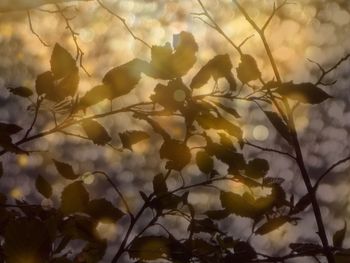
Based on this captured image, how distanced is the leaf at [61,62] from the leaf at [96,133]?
6.3 inches

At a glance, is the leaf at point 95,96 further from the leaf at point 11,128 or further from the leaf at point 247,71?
the leaf at point 247,71

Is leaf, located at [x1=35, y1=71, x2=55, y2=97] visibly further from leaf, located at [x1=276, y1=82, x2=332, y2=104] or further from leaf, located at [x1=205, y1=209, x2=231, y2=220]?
leaf, located at [x1=205, y1=209, x2=231, y2=220]

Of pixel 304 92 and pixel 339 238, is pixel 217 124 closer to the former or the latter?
pixel 304 92

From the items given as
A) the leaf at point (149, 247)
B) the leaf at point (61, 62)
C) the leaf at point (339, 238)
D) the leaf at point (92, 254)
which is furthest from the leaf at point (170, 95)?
the leaf at point (339, 238)

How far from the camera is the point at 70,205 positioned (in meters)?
1.38

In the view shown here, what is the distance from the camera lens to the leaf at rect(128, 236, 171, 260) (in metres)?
1.53

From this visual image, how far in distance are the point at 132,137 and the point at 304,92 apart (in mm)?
524

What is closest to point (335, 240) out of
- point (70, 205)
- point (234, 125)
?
point (234, 125)

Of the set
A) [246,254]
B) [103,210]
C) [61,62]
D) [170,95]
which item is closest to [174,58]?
[170,95]

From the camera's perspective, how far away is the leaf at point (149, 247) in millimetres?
1527

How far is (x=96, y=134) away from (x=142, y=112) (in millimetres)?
148

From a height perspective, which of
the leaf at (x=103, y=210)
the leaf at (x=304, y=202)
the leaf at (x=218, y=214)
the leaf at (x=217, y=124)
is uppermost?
the leaf at (x=217, y=124)

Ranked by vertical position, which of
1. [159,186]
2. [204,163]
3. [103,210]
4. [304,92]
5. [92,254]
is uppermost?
[304,92]

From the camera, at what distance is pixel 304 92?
126cm
